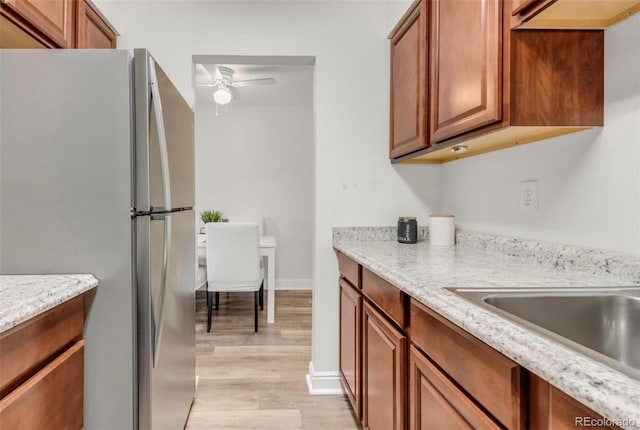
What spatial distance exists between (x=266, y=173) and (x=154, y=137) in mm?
3684

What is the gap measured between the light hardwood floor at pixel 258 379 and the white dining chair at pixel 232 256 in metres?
0.35

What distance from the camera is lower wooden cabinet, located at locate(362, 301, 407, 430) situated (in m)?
1.26

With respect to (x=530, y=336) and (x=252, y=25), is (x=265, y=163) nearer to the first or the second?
(x=252, y=25)

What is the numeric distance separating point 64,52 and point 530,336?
1.56 m

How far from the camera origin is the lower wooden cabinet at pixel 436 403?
0.82m

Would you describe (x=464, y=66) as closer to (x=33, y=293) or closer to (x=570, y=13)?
(x=570, y=13)

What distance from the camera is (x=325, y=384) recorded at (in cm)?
236

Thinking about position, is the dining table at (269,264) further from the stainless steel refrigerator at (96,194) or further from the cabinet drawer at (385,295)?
the stainless steel refrigerator at (96,194)

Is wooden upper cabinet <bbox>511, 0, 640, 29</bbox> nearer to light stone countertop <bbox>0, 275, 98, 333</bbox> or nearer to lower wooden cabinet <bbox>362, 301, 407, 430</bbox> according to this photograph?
lower wooden cabinet <bbox>362, 301, 407, 430</bbox>

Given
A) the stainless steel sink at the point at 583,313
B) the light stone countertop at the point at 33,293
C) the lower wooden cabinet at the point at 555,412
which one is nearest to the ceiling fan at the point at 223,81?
the light stone countertop at the point at 33,293

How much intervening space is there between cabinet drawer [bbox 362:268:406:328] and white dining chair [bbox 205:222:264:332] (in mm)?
1878


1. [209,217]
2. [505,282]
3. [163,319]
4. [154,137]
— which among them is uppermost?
[154,137]

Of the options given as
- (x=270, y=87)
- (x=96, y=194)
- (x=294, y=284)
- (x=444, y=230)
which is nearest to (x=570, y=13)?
(x=444, y=230)

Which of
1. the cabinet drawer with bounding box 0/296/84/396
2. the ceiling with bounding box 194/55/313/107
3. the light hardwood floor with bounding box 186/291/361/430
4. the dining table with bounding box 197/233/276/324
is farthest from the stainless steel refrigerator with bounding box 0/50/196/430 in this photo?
the dining table with bounding box 197/233/276/324
